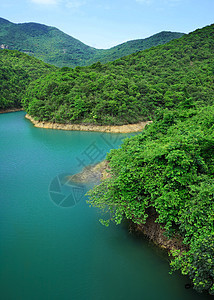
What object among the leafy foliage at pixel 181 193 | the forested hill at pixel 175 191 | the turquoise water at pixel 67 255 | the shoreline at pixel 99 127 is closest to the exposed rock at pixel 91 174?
the turquoise water at pixel 67 255

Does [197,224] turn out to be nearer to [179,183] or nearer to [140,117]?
[179,183]

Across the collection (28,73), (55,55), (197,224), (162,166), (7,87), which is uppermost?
(55,55)

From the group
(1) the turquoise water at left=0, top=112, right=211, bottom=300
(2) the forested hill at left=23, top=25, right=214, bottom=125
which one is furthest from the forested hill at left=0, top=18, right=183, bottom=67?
(1) the turquoise water at left=0, top=112, right=211, bottom=300

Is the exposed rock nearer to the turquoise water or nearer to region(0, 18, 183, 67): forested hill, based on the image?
the turquoise water

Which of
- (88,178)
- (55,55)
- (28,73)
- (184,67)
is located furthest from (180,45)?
(55,55)

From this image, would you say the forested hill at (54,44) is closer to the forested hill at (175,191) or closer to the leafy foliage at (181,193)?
the forested hill at (175,191)

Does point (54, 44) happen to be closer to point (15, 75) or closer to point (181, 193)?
point (15, 75)
